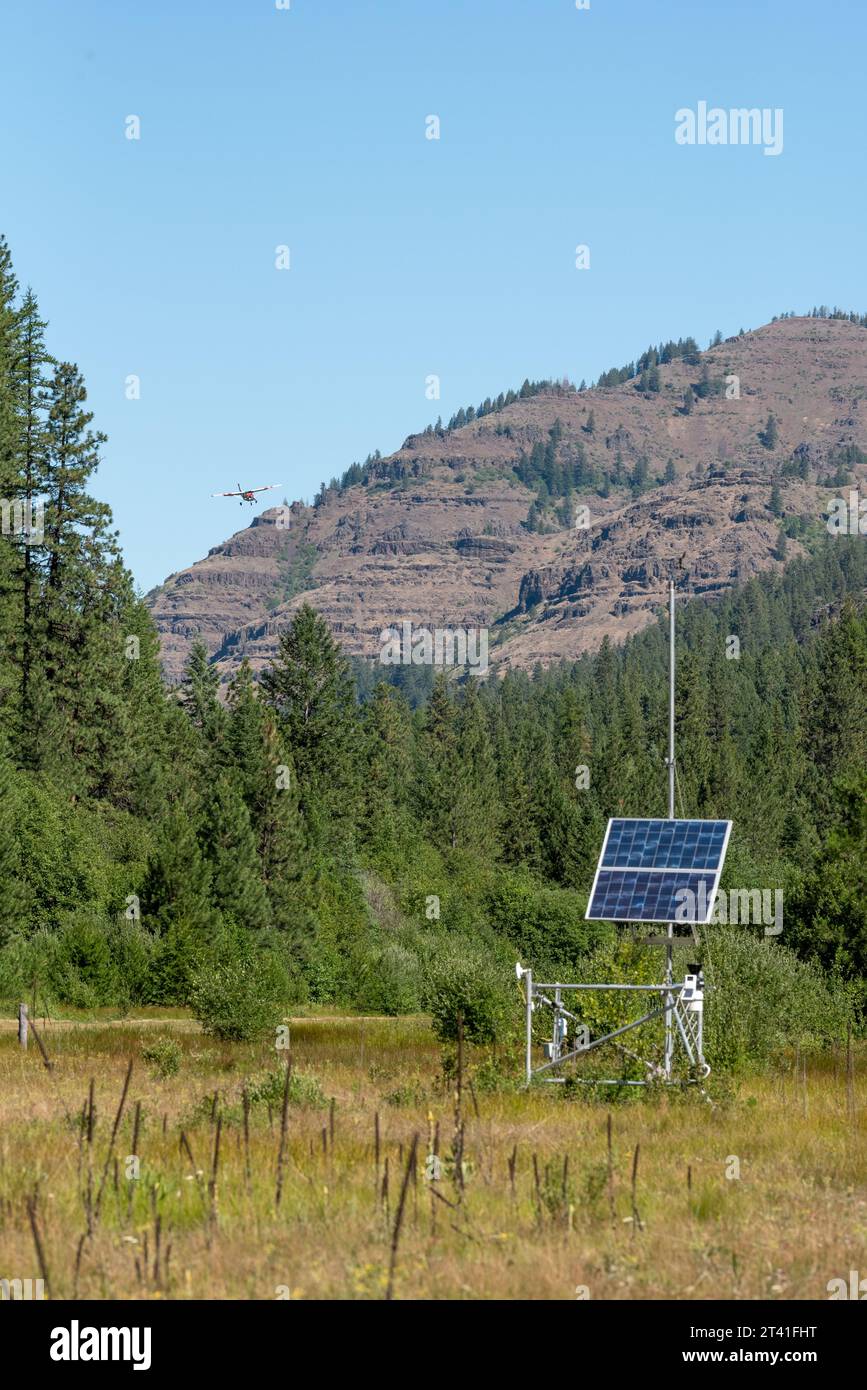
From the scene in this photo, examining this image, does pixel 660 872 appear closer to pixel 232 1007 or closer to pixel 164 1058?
pixel 164 1058

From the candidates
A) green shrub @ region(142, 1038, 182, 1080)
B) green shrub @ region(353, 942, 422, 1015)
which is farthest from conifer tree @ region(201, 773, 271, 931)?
green shrub @ region(142, 1038, 182, 1080)

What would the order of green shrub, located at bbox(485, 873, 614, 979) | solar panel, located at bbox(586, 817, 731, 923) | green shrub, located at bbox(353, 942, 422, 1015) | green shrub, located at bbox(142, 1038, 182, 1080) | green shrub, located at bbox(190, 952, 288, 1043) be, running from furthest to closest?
green shrub, located at bbox(485, 873, 614, 979) < green shrub, located at bbox(353, 942, 422, 1015) < green shrub, located at bbox(190, 952, 288, 1043) < green shrub, located at bbox(142, 1038, 182, 1080) < solar panel, located at bbox(586, 817, 731, 923)

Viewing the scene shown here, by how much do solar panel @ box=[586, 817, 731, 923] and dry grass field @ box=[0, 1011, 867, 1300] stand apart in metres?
3.44

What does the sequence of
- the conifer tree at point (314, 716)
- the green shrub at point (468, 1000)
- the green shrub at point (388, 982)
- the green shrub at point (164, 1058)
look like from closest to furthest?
the green shrub at point (164, 1058)
the green shrub at point (468, 1000)
the green shrub at point (388, 982)
the conifer tree at point (314, 716)

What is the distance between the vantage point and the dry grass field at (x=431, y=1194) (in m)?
15.3

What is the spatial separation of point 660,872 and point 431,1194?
15.0 meters

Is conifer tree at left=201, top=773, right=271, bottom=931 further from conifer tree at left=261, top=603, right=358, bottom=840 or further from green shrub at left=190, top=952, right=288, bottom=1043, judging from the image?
green shrub at left=190, top=952, right=288, bottom=1043

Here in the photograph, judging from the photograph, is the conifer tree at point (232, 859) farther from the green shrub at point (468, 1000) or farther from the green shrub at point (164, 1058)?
the green shrub at point (164, 1058)

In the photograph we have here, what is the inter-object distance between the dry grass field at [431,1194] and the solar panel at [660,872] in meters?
3.44

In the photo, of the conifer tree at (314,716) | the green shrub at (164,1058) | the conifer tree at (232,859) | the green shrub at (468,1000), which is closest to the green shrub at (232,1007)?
the green shrub at (468,1000)

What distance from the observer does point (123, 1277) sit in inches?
584

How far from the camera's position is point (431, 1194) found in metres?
18.8

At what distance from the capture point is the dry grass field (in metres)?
15.3
